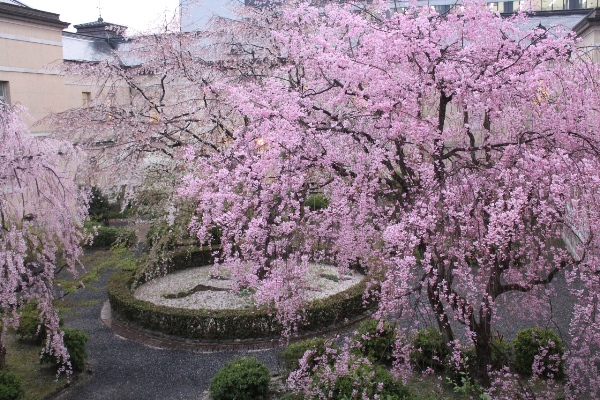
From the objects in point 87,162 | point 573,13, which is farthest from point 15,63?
point 573,13

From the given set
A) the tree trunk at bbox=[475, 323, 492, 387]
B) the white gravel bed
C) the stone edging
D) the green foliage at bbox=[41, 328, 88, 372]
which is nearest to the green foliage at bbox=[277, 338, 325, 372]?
the stone edging

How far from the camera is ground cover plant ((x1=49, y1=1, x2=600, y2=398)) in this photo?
16.9 ft

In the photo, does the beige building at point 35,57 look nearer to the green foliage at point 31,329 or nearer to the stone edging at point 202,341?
the green foliage at point 31,329


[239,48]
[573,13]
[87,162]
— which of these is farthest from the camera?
[573,13]

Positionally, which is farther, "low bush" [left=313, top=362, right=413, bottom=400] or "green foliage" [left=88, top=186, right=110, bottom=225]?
"green foliage" [left=88, top=186, right=110, bottom=225]

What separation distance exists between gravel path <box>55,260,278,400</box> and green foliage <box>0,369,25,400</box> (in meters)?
0.85

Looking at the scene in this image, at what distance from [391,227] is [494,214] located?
3.01 feet

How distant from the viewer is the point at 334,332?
33.6ft

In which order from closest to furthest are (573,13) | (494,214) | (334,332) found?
(494,214) < (334,332) < (573,13)

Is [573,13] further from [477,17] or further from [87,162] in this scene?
[87,162]

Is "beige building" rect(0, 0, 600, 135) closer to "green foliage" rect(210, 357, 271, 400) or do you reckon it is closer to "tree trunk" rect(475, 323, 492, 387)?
"green foliage" rect(210, 357, 271, 400)

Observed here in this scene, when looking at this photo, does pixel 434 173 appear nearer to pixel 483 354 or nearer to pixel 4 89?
pixel 483 354

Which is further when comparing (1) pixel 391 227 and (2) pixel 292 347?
(2) pixel 292 347

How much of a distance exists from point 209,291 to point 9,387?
17.4ft
